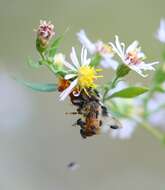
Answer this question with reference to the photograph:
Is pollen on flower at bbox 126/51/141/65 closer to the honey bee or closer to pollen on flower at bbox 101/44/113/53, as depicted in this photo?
the honey bee

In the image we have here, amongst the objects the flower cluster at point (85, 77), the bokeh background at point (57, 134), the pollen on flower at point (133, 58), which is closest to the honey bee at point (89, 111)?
the flower cluster at point (85, 77)

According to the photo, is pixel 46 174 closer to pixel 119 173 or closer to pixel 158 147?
pixel 119 173

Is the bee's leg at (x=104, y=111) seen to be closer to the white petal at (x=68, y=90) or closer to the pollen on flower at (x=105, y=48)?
the white petal at (x=68, y=90)

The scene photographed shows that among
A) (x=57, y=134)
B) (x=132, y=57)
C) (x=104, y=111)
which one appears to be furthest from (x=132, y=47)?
(x=57, y=134)

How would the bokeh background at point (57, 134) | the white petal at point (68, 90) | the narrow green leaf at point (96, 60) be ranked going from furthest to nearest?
the bokeh background at point (57, 134) < the narrow green leaf at point (96, 60) < the white petal at point (68, 90)

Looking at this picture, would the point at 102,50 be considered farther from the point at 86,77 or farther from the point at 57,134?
the point at 57,134

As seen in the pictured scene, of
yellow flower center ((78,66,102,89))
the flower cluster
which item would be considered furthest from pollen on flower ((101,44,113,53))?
yellow flower center ((78,66,102,89))
